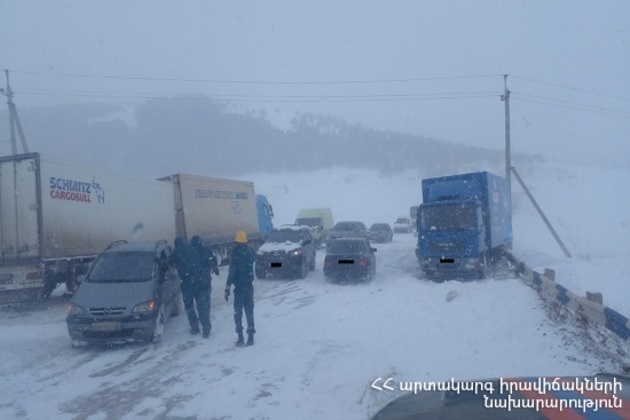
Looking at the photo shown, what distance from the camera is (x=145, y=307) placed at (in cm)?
870

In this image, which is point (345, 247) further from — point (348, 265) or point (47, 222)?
point (47, 222)

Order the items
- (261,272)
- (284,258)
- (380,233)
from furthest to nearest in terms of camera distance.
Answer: (380,233)
(261,272)
(284,258)

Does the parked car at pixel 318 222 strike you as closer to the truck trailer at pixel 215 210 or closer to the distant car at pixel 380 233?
the distant car at pixel 380 233

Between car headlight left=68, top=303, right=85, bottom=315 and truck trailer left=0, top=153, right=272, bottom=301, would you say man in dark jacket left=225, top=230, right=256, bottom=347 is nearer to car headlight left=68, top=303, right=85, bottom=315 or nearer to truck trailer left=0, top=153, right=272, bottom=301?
car headlight left=68, top=303, right=85, bottom=315

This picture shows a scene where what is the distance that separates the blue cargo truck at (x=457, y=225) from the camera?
16.2 m

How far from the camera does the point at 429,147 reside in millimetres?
91500

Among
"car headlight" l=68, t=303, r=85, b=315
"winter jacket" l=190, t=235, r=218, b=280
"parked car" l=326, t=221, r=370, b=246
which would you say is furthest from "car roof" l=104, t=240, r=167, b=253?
"parked car" l=326, t=221, r=370, b=246

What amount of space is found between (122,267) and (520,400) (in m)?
8.81

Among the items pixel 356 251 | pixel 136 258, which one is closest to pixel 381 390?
pixel 136 258

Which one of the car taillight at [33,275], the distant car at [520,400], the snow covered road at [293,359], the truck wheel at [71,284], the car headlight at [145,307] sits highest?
the distant car at [520,400]

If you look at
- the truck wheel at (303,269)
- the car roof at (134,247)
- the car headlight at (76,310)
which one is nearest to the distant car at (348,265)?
the truck wheel at (303,269)

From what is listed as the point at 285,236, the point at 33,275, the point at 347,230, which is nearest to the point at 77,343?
the point at 33,275

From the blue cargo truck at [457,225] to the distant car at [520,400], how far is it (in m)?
13.4

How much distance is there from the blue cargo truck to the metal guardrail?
10.7 feet
